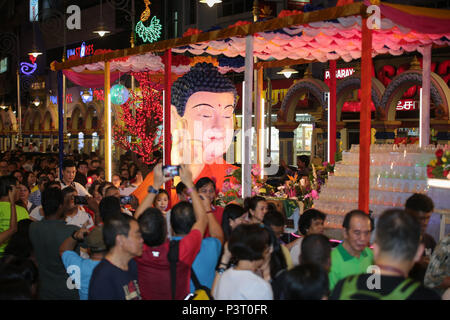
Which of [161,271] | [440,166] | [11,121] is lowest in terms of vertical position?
[161,271]

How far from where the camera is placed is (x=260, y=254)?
374 cm

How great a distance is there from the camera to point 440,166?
7.77 meters

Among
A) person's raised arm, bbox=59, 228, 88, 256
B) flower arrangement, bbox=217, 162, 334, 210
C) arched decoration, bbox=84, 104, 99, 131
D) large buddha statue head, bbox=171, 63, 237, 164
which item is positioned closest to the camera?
person's raised arm, bbox=59, 228, 88, 256

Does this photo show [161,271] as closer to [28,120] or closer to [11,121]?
[28,120]

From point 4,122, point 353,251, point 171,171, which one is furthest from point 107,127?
point 4,122

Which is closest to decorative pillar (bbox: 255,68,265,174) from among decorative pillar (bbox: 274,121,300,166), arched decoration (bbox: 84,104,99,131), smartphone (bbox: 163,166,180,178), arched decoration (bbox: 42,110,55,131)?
smartphone (bbox: 163,166,180,178)

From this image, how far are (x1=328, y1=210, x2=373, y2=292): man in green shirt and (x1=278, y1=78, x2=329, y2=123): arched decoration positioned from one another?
1510 cm

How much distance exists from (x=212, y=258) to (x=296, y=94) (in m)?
16.9

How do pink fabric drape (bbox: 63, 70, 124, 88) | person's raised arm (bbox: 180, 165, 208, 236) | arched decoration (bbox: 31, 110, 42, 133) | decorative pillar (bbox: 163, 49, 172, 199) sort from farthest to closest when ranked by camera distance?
arched decoration (bbox: 31, 110, 42, 133)
pink fabric drape (bbox: 63, 70, 124, 88)
decorative pillar (bbox: 163, 49, 172, 199)
person's raised arm (bbox: 180, 165, 208, 236)

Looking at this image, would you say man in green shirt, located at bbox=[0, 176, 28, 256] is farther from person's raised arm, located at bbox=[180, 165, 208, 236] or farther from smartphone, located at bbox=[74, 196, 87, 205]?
person's raised arm, located at bbox=[180, 165, 208, 236]

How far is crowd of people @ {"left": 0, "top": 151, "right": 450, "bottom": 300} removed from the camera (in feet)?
10.3

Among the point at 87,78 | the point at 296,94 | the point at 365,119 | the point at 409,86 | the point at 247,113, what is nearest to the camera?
the point at 365,119

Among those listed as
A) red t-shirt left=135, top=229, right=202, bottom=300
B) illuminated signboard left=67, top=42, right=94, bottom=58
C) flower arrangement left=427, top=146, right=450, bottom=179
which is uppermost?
illuminated signboard left=67, top=42, right=94, bottom=58
